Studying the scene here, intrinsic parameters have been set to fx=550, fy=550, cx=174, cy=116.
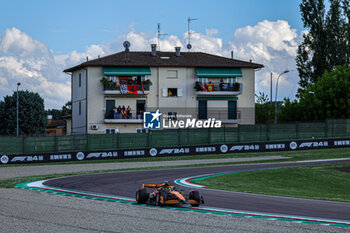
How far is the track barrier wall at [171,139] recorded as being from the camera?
4530 cm

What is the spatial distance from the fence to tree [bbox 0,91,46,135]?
5079 centimetres

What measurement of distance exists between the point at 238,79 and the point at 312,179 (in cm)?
3691

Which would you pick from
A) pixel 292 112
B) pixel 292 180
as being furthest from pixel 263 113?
pixel 292 180

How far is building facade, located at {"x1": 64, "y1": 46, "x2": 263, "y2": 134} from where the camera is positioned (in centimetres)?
6278

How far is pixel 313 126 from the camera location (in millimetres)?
53062

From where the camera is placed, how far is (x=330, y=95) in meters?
68.1

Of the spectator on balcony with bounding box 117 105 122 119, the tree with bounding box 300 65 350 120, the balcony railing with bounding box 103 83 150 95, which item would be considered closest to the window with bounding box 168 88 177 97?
the balcony railing with bounding box 103 83 150 95

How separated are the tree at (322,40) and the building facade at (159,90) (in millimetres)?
8582

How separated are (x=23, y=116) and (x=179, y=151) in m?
57.6

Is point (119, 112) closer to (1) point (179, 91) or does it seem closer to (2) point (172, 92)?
(2) point (172, 92)

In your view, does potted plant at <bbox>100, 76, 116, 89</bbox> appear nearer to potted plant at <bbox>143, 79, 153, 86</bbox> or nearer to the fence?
potted plant at <bbox>143, 79, 153, 86</bbox>

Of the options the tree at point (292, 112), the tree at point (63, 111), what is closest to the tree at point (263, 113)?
the tree at point (292, 112)

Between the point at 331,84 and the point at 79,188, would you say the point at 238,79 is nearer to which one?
the point at 331,84

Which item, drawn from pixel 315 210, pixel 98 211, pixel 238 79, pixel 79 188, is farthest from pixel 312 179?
pixel 238 79
